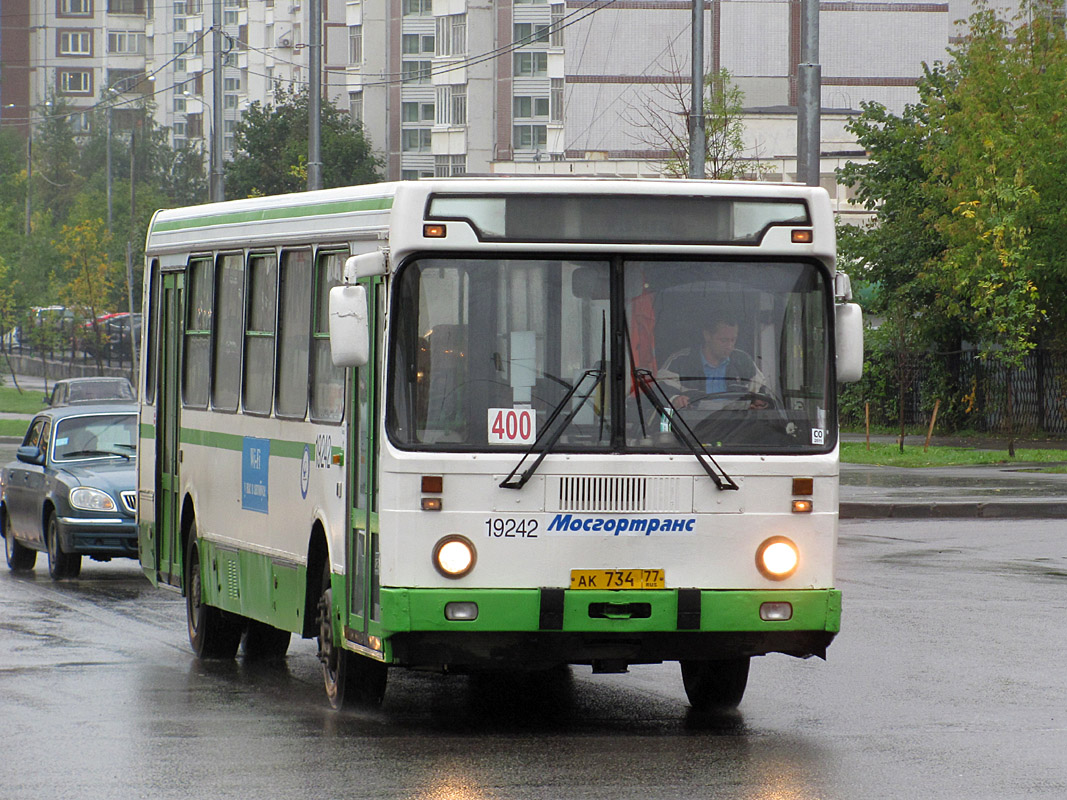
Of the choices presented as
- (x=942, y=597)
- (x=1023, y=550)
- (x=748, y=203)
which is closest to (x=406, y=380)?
(x=748, y=203)

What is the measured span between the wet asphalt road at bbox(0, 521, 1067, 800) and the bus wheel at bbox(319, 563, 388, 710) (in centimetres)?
10

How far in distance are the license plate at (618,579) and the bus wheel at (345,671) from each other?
1337 millimetres

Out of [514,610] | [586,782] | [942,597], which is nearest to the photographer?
[586,782]

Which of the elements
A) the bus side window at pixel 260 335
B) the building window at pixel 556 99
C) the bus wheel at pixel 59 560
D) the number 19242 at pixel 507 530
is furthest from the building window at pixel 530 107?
the number 19242 at pixel 507 530

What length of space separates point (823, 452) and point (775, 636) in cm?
84

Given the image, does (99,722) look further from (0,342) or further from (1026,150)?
(0,342)

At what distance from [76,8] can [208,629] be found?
13562cm

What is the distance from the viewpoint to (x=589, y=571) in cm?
873

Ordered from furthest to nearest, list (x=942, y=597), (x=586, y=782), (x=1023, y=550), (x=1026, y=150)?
(x=1026, y=150)
(x=1023, y=550)
(x=942, y=597)
(x=586, y=782)

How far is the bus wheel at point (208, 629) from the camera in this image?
1194 cm

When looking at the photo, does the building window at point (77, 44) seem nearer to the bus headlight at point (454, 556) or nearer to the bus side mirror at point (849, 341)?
the bus side mirror at point (849, 341)

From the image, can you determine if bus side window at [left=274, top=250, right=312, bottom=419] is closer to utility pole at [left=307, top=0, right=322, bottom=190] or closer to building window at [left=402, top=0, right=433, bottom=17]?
utility pole at [left=307, top=0, right=322, bottom=190]

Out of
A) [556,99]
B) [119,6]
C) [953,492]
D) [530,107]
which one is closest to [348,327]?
[953,492]

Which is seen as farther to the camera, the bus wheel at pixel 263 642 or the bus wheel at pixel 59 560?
the bus wheel at pixel 59 560
